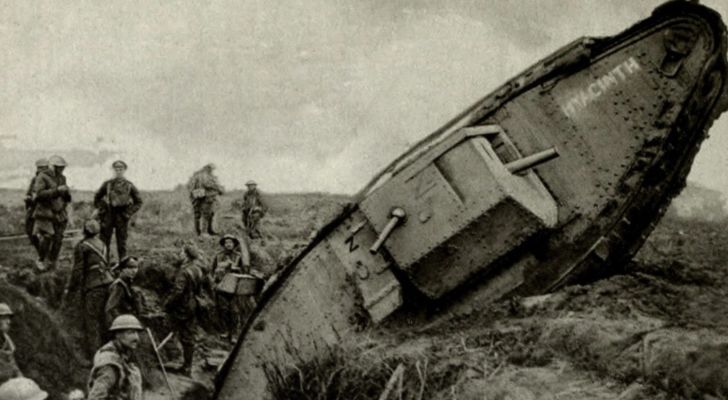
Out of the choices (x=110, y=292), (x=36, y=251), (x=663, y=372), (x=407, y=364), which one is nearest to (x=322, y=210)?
(x=36, y=251)

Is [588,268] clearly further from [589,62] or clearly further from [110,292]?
[110,292]

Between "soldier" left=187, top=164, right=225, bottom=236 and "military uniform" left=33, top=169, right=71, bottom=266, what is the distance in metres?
4.41

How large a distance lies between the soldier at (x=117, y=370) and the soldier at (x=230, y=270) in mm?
4118

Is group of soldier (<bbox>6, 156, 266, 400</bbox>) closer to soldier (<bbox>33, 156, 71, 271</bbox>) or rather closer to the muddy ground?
soldier (<bbox>33, 156, 71, 271</bbox>)

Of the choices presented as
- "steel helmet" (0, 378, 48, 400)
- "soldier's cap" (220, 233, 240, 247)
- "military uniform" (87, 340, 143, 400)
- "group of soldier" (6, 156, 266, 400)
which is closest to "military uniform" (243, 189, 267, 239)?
"group of soldier" (6, 156, 266, 400)

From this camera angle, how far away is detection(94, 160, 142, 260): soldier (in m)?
10.1

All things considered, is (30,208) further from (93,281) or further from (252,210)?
(252,210)

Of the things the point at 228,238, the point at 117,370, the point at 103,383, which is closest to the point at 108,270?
the point at 228,238

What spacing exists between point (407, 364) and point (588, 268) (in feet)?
5.38

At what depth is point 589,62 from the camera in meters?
5.72

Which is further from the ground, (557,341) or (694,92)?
(694,92)

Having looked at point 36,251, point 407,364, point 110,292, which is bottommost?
point 407,364

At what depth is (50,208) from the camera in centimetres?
941

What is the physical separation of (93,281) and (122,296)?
43cm
